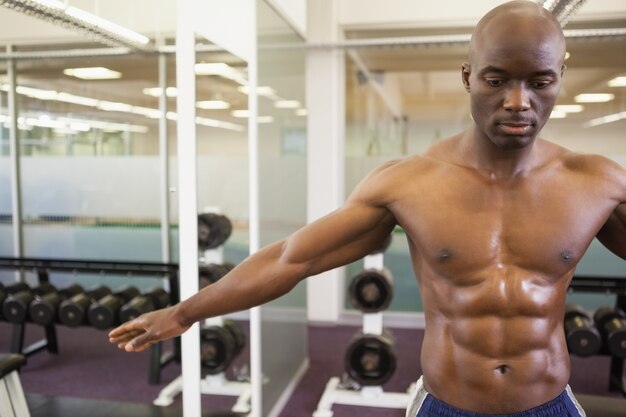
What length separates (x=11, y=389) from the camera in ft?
7.45

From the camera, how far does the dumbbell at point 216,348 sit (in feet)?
9.51

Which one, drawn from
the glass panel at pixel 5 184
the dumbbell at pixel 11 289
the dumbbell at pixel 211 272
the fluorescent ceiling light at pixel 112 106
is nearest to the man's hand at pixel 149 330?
the dumbbell at pixel 211 272

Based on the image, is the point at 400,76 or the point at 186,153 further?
the point at 400,76

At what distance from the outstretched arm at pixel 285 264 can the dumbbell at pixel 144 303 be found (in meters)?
2.24

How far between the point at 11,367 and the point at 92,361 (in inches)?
66.3

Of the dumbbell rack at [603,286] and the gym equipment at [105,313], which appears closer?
the dumbbell rack at [603,286]

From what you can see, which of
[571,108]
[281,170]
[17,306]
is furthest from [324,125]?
[17,306]

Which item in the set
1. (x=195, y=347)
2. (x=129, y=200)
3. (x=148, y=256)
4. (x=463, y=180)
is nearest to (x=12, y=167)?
(x=129, y=200)

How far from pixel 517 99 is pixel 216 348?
2.40 meters

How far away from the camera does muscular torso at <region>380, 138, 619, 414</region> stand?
100 cm

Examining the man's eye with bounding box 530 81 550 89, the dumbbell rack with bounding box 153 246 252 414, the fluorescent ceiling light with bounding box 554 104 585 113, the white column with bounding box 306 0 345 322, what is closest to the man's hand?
the man's eye with bounding box 530 81 550 89

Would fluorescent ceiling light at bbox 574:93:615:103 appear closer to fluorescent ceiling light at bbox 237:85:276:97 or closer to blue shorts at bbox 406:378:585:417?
fluorescent ceiling light at bbox 237:85:276:97

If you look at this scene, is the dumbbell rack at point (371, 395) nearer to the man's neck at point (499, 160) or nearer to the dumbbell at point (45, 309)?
the dumbbell at point (45, 309)

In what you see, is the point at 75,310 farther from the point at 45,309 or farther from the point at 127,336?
the point at 127,336
